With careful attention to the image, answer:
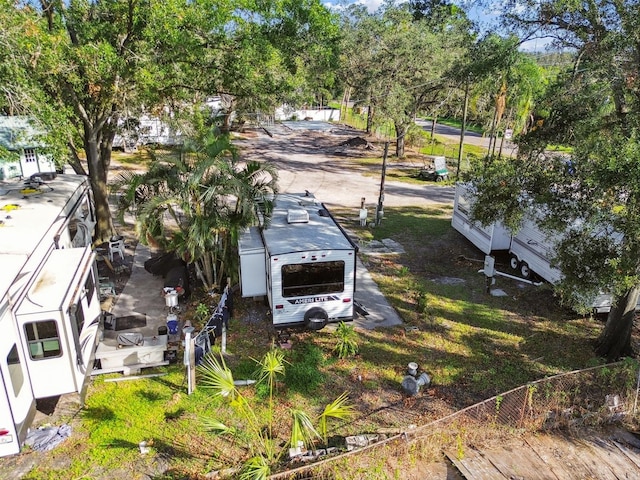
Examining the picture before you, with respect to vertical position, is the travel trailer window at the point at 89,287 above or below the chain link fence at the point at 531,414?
above

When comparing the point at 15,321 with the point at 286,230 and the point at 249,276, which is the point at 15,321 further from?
the point at 286,230

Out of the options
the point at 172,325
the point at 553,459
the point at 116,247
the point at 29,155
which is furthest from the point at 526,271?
the point at 29,155

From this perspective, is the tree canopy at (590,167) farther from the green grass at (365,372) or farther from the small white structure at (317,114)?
the small white structure at (317,114)

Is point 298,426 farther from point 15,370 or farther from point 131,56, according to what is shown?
point 131,56

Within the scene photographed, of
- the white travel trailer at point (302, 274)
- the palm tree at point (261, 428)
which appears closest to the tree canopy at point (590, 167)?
the white travel trailer at point (302, 274)

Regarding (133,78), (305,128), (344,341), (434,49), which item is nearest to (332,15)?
(133,78)
